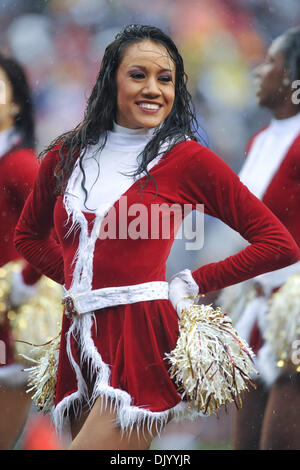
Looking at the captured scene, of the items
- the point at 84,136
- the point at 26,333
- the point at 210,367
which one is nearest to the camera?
the point at 210,367

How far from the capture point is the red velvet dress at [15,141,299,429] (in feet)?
5.68

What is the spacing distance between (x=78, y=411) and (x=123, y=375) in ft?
0.62

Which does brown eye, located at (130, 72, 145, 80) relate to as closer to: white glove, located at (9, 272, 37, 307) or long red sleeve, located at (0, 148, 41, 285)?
long red sleeve, located at (0, 148, 41, 285)

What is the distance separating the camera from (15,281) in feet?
9.33

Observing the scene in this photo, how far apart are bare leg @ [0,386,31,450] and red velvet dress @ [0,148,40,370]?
0.13 m

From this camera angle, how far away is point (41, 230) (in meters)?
2.08

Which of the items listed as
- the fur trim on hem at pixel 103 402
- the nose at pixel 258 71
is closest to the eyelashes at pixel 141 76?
the fur trim on hem at pixel 103 402

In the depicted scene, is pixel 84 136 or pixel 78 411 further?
pixel 84 136

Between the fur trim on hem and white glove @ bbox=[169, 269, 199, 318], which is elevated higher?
white glove @ bbox=[169, 269, 199, 318]

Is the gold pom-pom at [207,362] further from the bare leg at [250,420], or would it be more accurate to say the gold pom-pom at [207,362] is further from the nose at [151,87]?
the bare leg at [250,420]

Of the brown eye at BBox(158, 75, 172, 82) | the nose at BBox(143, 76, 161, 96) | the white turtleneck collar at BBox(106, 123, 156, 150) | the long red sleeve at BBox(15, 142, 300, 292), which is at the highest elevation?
the brown eye at BBox(158, 75, 172, 82)

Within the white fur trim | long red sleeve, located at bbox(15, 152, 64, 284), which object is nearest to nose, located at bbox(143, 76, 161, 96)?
long red sleeve, located at bbox(15, 152, 64, 284)

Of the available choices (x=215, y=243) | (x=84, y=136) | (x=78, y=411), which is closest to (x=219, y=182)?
(x=84, y=136)
